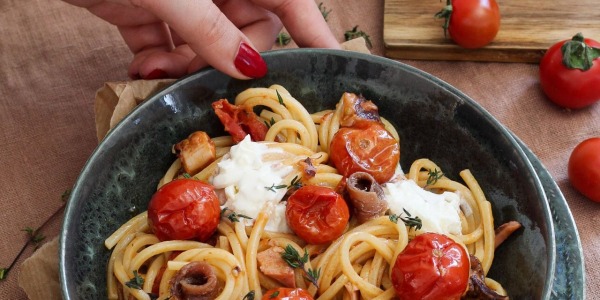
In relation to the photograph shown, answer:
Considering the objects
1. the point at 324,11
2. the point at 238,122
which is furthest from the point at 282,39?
the point at 238,122

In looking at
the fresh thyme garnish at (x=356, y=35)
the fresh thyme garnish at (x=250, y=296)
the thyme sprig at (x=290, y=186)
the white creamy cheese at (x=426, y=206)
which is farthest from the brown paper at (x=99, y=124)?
the fresh thyme garnish at (x=356, y=35)

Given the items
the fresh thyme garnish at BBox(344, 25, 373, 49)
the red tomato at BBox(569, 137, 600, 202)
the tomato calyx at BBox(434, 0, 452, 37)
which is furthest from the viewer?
the fresh thyme garnish at BBox(344, 25, 373, 49)

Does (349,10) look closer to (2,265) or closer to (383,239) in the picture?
(383,239)

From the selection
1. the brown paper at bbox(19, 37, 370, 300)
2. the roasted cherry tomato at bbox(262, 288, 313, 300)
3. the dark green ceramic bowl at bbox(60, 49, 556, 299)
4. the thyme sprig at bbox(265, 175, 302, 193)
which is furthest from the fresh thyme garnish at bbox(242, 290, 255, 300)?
the brown paper at bbox(19, 37, 370, 300)

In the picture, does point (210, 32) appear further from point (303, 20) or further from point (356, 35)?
point (356, 35)

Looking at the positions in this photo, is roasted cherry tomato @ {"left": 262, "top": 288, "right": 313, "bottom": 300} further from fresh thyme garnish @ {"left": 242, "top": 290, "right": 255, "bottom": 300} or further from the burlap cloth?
the burlap cloth

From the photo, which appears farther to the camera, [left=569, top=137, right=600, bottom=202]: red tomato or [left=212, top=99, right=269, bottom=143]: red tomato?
[left=569, top=137, right=600, bottom=202]: red tomato

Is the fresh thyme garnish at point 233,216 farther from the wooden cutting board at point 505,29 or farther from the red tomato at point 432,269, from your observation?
the wooden cutting board at point 505,29
